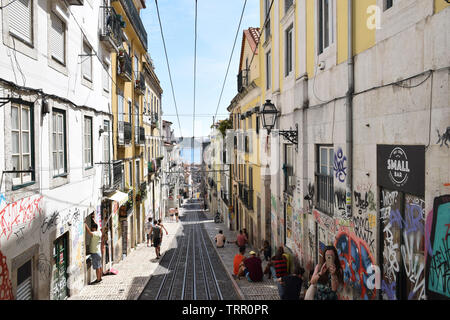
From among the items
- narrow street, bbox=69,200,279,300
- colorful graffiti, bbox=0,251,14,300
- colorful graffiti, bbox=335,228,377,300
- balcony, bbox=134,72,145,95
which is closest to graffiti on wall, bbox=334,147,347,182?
colorful graffiti, bbox=335,228,377,300

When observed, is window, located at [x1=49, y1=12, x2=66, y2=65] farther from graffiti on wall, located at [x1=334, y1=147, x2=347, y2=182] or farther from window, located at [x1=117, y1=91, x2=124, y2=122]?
window, located at [x1=117, y1=91, x2=124, y2=122]

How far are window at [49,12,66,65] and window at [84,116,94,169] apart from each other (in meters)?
2.48

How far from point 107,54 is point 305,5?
733cm

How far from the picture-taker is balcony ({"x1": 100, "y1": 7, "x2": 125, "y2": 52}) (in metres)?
12.0

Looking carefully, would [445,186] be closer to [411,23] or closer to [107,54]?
[411,23]

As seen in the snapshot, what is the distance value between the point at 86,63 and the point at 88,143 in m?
2.35

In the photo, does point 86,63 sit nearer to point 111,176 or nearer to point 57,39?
point 57,39

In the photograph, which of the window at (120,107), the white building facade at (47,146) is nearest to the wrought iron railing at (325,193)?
the white building facade at (47,146)

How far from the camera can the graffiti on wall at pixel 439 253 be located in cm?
386

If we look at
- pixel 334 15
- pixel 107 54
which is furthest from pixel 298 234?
pixel 107 54

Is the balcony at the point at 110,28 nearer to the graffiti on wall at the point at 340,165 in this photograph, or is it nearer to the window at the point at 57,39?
the window at the point at 57,39

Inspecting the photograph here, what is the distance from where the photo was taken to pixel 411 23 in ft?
15.4

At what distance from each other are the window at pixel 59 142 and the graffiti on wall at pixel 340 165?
5.98 meters

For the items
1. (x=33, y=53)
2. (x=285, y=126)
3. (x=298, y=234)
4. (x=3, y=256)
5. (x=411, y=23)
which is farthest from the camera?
(x=285, y=126)
